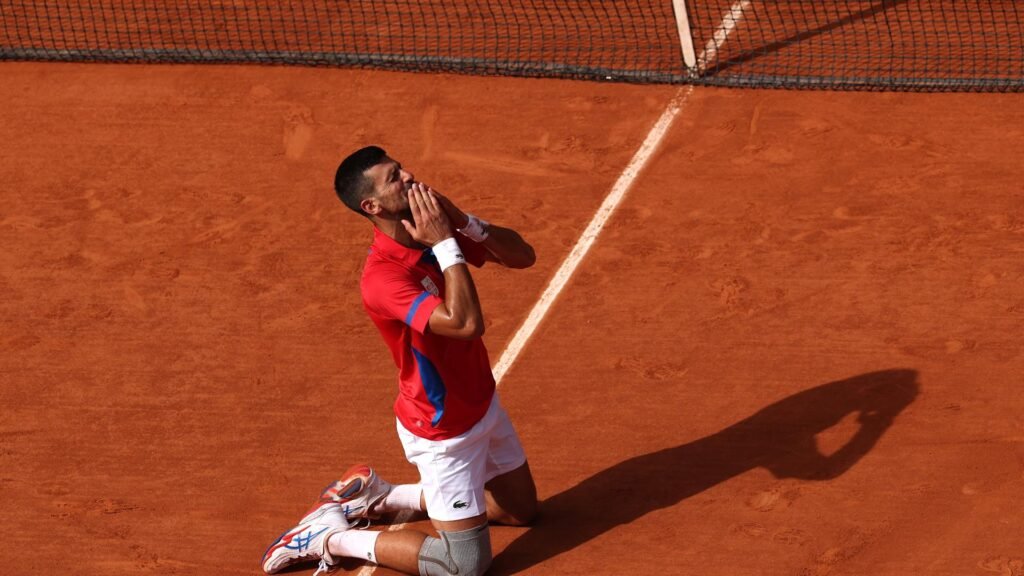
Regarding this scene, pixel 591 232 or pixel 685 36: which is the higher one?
pixel 685 36

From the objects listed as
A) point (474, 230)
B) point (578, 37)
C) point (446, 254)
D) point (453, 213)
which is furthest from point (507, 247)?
point (578, 37)

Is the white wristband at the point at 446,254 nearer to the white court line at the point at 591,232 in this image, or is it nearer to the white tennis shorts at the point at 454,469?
the white tennis shorts at the point at 454,469

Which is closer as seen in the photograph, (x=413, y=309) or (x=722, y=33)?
(x=413, y=309)

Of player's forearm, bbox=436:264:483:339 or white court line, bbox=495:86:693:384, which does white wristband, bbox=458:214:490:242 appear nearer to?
player's forearm, bbox=436:264:483:339

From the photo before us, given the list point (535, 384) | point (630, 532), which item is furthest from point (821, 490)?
point (535, 384)

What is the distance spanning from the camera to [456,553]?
7176 millimetres

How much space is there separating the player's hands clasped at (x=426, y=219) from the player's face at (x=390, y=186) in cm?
10

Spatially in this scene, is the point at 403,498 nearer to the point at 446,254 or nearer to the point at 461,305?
the point at 461,305

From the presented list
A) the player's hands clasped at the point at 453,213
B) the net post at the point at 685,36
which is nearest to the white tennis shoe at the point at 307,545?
the player's hands clasped at the point at 453,213

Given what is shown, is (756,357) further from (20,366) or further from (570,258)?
(20,366)

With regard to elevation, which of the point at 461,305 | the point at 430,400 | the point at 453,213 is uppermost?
the point at 453,213

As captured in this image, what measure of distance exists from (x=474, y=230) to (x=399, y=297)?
53 centimetres

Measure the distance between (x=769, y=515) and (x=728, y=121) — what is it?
466 cm

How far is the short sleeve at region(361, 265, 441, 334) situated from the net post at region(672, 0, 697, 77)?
19.7 feet
